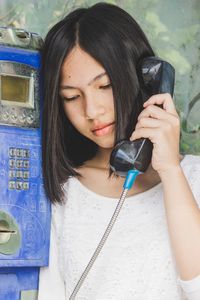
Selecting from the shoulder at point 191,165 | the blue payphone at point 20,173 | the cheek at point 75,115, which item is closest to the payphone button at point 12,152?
the blue payphone at point 20,173

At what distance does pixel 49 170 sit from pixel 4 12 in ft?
1.55

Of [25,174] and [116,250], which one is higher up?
[25,174]

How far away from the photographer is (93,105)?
1507 millimetres

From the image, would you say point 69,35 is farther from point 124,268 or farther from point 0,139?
point 124,268

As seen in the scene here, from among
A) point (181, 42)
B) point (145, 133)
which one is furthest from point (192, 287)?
point (181, 42)

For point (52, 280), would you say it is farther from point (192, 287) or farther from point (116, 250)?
point (192, 287)

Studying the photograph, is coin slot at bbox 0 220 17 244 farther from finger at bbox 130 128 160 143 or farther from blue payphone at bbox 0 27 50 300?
finger at bbox 130 128 160 143

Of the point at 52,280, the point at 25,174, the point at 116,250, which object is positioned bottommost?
the point at 52,280

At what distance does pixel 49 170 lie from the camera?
1.62 meters

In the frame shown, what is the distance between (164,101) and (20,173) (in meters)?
0.37

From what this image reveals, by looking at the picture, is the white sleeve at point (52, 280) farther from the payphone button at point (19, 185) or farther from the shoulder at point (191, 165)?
the shoulder at point (191, 165)

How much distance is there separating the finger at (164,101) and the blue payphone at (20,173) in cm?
30

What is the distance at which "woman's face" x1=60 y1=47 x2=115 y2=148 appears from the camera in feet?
4.96

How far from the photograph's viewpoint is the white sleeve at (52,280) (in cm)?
162
